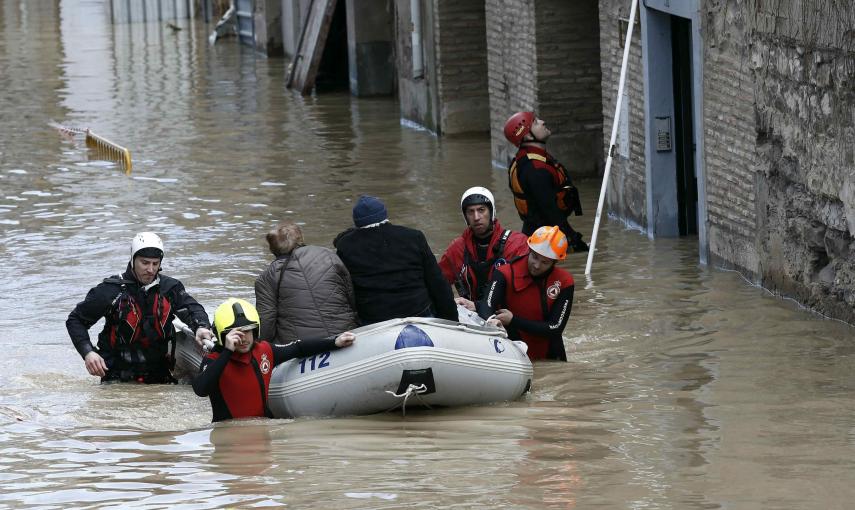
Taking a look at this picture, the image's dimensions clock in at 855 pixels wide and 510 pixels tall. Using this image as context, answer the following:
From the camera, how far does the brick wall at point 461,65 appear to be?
67.8ft

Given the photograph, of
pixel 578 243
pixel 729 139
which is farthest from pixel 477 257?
pixel 578 243

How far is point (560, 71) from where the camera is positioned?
17.0 metres

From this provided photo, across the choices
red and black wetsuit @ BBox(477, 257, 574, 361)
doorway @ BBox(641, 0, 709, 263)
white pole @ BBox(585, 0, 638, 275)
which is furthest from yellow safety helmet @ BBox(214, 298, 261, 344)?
doorway @ BBox(641, 0, 709, 263)

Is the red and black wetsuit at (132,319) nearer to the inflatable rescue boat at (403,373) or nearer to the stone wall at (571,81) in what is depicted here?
the inflatable rescue boat at (403,373)

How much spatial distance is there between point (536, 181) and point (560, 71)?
5051 mm

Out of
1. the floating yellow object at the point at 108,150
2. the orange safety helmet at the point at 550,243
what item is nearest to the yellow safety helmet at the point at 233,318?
the orange safety helmet at the point at 550,243

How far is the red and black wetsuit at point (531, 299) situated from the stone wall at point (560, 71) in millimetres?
7805

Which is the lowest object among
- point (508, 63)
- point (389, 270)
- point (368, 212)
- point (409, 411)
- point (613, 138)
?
point (409, 411)

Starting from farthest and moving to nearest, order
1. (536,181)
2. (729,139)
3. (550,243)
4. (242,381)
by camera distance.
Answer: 1. (536,181)
2. (729,139)
3. (550,243)
4. (242,381)

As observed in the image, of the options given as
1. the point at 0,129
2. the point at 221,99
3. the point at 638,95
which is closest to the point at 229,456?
the point at 638,95

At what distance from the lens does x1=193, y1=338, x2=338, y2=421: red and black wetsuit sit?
830 centimetres

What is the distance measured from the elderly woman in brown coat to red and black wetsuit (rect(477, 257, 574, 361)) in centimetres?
94

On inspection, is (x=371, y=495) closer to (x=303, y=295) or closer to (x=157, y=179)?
(x=303, y=295)

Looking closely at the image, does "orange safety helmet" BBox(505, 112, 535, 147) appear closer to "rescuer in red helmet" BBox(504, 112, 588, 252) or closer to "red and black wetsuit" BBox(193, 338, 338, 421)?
"rescuer in red helmet" BBox(504, 112, 588, 252)
